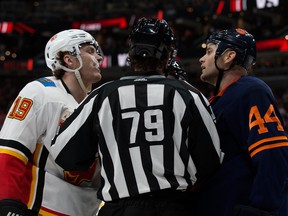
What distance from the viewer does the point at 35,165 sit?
282 cm

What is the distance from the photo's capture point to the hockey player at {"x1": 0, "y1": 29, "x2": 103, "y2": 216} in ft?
8.79

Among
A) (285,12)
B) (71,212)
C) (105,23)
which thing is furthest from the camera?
(105,23)

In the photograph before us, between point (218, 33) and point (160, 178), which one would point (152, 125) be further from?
point (218, 33)

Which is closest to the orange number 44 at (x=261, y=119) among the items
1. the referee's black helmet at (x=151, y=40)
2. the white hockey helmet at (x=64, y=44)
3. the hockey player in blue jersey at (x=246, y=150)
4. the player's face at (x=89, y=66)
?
the hockey player in blue jersey at (x=246, y=150)

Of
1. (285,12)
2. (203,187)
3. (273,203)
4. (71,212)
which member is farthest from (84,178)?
(285,12)

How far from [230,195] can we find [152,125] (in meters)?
0.55

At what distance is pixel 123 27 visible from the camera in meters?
21.6

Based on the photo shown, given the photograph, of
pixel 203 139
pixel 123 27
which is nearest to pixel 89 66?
pixel 203 139

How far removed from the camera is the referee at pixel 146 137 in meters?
2.24

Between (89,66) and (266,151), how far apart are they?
3.94 feet

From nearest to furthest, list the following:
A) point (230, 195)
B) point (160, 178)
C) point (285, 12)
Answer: point (160, 178) < point (230, 195) < point (285, 12)

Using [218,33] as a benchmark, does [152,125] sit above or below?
below

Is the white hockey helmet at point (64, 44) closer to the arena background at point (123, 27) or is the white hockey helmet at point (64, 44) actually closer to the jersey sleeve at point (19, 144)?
the jersey sleeve at point (19, 144)

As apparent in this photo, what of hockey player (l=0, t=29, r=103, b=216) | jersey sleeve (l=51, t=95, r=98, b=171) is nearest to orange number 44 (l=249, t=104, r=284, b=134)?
jersey sleeve (l=51, t=95, r=98, b=171)
